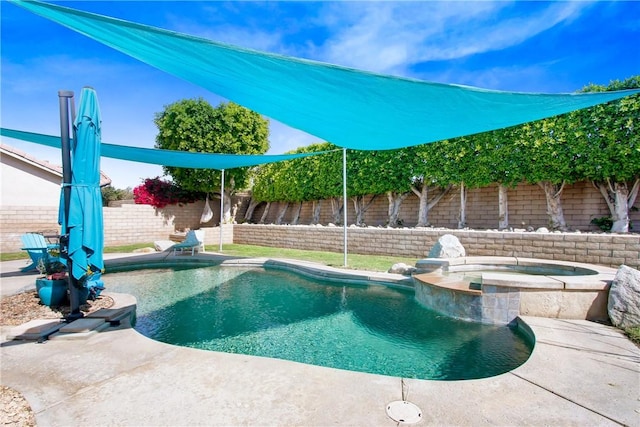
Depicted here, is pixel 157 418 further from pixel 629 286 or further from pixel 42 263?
pixel 42 263

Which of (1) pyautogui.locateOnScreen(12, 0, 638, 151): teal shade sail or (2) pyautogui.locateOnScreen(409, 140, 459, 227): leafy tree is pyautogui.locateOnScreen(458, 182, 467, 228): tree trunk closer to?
(2) pyautogui.locateOnScreen(409, 140, 459, 227): leafy tree

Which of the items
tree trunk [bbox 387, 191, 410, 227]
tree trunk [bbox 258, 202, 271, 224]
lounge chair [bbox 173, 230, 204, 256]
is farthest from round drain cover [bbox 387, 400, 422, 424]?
tree trunk [bbox 258, 202, 271, 224]

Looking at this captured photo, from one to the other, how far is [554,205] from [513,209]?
1.24 meters

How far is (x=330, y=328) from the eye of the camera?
156 inches

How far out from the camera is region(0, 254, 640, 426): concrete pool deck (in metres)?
1.75

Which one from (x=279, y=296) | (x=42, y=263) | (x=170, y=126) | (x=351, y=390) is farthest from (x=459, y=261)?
(x=170, y=126)

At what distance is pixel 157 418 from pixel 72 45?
6268mm

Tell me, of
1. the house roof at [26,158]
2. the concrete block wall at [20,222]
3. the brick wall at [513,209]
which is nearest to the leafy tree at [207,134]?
the house roof at [26,158]

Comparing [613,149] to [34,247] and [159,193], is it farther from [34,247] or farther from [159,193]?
[159,193]

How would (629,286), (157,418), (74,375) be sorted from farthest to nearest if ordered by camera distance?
(629,286) → (74,375) → (157,418)

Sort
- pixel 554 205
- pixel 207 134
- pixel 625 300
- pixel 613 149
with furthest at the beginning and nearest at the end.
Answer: pixel 207 134 → pixel 554 205 → pixel 613 149 → pixel 625 300

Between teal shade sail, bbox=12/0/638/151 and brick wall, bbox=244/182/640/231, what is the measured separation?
6.57 metres

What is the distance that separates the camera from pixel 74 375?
88.7 inches

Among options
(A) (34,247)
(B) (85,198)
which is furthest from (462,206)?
(A) (34,247)
